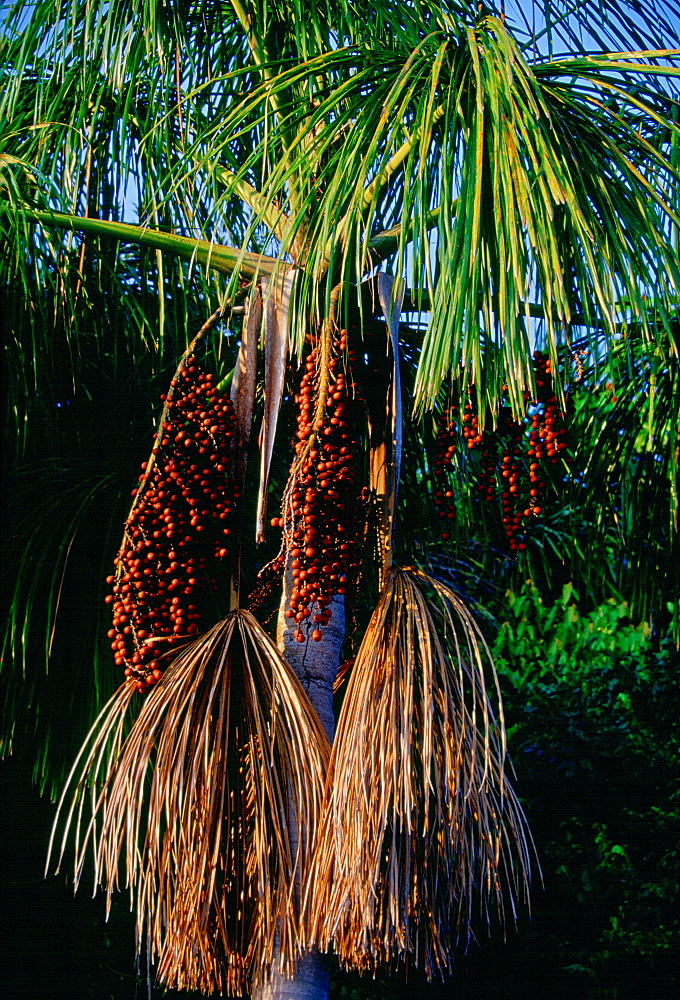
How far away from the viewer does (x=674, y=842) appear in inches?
170

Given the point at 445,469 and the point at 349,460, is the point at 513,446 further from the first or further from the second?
the point at 349,460

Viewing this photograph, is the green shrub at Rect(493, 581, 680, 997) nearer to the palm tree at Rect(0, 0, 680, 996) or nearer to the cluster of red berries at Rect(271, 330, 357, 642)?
the palm tree at Rect(0, 0, 680, 996)

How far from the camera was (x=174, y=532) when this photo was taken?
1720 millimetres

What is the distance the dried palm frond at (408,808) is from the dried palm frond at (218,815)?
0.25 ft

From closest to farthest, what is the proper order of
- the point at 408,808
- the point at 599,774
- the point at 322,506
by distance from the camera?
1. the point at 408,808
2. the point at 322,506
3. the point at 599,774

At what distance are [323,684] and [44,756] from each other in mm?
870

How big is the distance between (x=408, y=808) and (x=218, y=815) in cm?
33

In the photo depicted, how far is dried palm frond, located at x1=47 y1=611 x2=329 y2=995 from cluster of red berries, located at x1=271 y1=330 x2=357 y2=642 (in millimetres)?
167

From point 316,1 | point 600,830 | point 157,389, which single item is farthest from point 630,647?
point 316,1

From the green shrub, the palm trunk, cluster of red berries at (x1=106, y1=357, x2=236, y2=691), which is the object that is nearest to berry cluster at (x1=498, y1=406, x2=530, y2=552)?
the palm trunk

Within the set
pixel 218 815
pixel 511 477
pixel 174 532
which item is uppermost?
pixel 511 477

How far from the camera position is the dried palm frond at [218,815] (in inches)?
62.5

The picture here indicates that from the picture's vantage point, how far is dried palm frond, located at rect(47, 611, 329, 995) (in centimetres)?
159

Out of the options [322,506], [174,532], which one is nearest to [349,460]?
[322,506]
